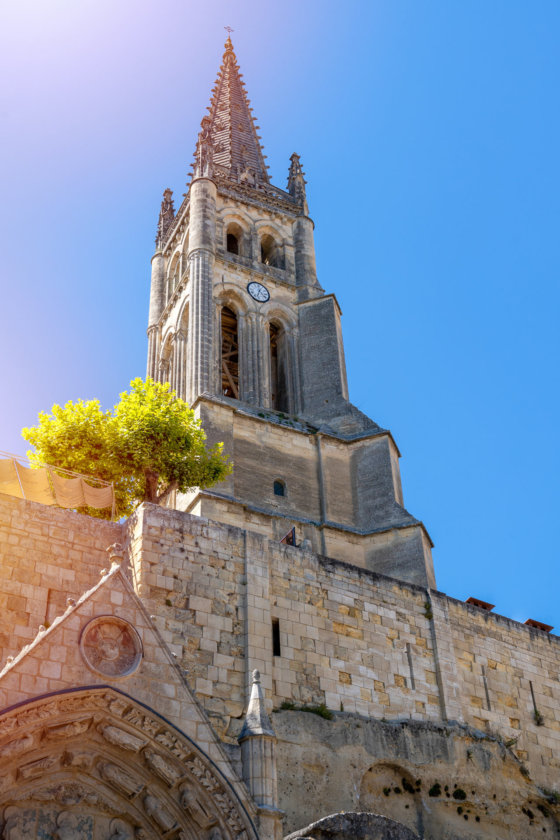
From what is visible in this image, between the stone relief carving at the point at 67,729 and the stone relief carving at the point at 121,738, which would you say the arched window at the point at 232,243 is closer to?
the stone relief carving at the point at 121,738

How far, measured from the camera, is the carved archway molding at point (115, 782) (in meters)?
9.07

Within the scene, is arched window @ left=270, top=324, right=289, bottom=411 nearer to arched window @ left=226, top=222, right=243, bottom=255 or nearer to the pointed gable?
arched window @ left=226, top=222, right=243, bottom=255

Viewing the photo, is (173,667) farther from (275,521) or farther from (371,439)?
(371,439)

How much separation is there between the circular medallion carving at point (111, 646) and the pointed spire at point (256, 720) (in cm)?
136

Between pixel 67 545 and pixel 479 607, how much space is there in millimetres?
9767

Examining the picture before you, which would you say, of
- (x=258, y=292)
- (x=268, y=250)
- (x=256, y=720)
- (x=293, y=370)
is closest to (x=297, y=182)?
(x=268, y=250)

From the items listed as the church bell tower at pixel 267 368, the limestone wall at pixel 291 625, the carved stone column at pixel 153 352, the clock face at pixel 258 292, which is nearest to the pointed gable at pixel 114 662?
the limestone wall at pixel 291 625

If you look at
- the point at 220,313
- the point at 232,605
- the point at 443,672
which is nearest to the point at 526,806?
the point at 443,672

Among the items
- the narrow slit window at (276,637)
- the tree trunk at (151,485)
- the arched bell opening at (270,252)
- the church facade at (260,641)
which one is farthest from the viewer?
the arched bell opening at (270,252)

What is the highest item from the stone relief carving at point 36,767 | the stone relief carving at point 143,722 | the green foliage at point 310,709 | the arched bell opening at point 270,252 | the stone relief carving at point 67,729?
the arched bell opening at point 270,252

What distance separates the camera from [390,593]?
19.5 meters

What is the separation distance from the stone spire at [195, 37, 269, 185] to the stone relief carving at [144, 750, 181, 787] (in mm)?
33390

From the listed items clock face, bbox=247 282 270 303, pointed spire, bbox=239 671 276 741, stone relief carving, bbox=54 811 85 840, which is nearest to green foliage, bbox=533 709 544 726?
pointed spire, bbox=239 671 276 741

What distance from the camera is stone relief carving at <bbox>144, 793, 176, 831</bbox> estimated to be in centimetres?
948
